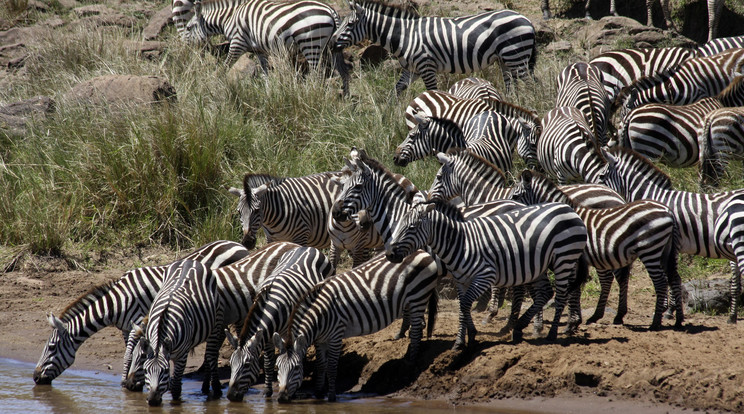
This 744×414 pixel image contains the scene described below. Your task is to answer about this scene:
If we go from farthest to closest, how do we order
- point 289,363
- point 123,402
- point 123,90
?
point 123,90 → point 123,402 → point 289,363

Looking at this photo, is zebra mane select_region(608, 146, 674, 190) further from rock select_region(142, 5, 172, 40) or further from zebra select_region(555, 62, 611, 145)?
rock select_region(142, 5, 172, 40)

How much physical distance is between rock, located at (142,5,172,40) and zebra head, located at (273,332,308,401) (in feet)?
39.9

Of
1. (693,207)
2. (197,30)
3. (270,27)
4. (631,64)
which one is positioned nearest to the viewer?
(693,207)

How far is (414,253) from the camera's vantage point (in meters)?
8.05

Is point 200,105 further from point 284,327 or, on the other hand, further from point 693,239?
point 693,239

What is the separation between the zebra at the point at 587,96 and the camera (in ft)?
39.5

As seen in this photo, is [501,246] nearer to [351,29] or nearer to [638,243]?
[638,243]

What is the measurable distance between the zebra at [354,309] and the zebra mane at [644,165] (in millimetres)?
2957

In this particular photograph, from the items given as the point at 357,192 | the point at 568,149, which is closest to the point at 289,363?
the point at 357,192

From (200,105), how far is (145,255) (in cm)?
247

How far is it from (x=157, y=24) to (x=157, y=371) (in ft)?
43.0

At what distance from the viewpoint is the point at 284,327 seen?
7.90 m

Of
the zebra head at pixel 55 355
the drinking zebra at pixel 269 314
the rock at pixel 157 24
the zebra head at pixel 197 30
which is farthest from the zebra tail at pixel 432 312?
the rock at pixel 157 24

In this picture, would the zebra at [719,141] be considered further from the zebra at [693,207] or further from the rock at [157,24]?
the rock at [157,24]
